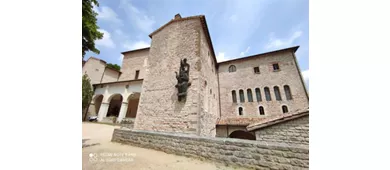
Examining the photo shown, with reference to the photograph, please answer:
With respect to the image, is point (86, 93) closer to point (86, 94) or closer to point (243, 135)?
point (86, 94)

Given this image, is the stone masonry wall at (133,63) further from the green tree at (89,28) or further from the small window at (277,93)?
the small window at (277,93)

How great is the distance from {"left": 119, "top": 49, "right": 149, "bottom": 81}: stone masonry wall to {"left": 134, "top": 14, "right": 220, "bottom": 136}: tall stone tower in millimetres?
8067

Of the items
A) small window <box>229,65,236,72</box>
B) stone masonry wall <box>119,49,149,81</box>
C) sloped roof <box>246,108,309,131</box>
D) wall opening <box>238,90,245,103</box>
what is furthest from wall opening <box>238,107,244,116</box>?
stone masonry wall <box>119,49,149,81</box>

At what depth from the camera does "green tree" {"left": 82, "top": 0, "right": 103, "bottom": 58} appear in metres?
3.23

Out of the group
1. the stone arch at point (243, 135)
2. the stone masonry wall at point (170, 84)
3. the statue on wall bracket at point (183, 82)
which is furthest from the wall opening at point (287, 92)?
the statue on wall bracket at point (183, 82)

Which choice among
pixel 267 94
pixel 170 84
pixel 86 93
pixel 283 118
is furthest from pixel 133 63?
pixel 283 118

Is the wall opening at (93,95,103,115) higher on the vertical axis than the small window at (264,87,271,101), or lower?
lower

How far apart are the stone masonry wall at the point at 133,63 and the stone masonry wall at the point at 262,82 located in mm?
9379

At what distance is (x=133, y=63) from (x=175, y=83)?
40.0 ft

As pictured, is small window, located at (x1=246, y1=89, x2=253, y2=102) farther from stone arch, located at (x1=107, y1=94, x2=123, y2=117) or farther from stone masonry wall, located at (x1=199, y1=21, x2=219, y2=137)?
stone arch, located at (x1=107, y1=94, x2=123, y2=117)

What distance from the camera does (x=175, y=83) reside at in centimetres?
582

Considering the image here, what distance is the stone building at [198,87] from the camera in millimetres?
5469
